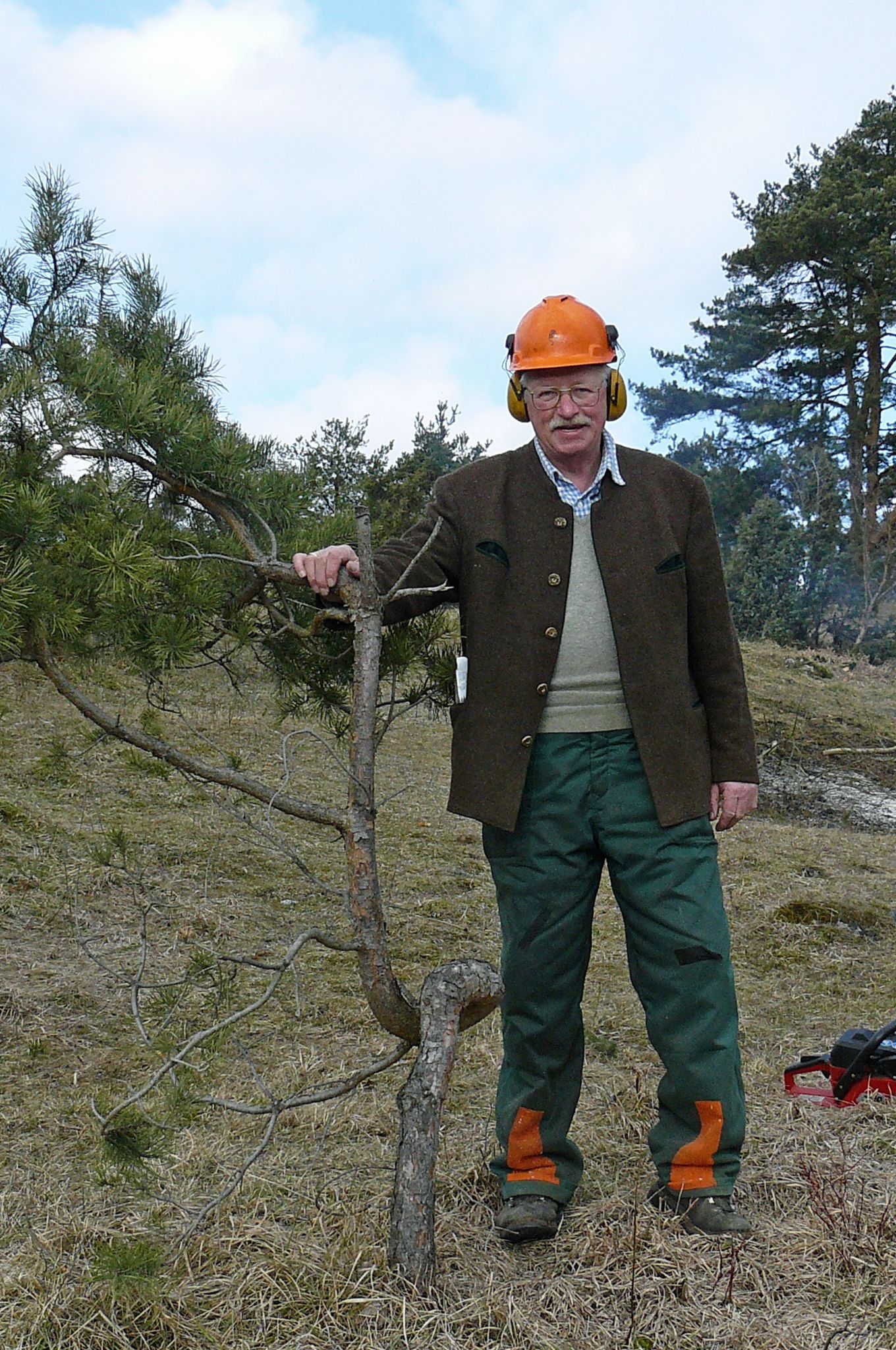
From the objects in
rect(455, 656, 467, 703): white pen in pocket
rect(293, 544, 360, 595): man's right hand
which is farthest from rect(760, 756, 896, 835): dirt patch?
rect(293, 544, 360, 595): man's right hand

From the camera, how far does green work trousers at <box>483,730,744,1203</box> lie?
2.58m

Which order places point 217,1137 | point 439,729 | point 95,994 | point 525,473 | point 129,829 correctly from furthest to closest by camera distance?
point 439,729 → point 129,829 → point 95,994 → point 217,1137 → point 525,473

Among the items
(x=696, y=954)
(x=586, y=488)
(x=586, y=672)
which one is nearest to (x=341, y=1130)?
(x=696, y=954)

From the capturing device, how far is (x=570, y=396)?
2584 mm

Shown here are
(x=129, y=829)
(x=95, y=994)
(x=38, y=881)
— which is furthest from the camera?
(x=129, y=829)

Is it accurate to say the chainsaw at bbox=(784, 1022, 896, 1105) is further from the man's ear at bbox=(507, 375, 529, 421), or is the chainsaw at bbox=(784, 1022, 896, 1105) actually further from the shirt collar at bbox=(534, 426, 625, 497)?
the man's ear at bbox=(507, 375, 529, 421)

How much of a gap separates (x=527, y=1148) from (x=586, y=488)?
4.81 feet

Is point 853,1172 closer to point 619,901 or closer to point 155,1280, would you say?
point 619,901

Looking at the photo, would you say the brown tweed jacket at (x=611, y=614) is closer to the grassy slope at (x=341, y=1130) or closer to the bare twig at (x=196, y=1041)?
the bare twig at (x=196, y=1041)

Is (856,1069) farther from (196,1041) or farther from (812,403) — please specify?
(812,403)

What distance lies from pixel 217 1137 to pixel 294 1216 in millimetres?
560

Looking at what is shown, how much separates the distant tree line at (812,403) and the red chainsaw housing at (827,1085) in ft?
46.7

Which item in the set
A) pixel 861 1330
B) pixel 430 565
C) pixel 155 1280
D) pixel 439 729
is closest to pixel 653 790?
pixel 430 565

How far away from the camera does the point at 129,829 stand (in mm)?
5629
